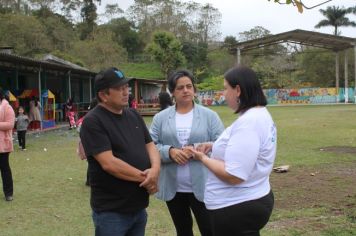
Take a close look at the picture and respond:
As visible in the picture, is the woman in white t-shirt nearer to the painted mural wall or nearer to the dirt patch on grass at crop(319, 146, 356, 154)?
the dirt patch on grass at crop(319, 146, 356, 154)

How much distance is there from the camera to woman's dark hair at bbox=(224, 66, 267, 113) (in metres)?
2.72

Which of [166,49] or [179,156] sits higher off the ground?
[166,49]

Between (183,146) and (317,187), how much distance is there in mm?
4366

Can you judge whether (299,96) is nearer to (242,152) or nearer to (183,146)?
(183,146)

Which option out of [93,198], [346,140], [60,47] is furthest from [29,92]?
[60,47]

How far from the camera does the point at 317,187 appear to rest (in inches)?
296

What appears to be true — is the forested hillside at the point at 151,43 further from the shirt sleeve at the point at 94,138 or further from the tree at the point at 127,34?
the shirt sleeve at the point at 94,138

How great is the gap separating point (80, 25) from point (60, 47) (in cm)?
1999

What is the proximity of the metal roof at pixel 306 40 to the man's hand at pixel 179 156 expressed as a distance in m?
42.2

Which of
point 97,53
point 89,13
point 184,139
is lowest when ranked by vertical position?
point 184,139

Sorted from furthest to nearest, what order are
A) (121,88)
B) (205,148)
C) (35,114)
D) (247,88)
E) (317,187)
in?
(35,114), (317,187), (205,148), (121,88), (247,88)

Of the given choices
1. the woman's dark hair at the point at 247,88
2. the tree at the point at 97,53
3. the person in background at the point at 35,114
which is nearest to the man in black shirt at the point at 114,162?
the woman's dark hair at the point at 247,88

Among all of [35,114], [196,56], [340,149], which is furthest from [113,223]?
[196,56]

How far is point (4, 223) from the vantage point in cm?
590
